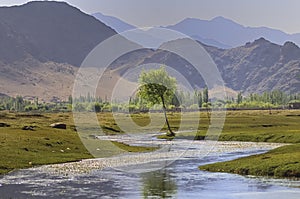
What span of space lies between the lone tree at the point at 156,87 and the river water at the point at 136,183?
71065 mm

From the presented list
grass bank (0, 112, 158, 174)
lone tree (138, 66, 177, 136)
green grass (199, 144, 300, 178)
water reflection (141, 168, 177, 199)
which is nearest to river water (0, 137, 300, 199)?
water reflection (141, 168, 177, 199)

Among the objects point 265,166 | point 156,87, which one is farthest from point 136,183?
point 156,87

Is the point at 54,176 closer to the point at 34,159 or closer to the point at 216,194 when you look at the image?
the point at 34,159

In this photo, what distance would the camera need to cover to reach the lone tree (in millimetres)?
131375

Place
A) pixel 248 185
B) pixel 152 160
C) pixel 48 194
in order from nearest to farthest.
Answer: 1. pixel 48 194
2. pixel 248 185
3. pixel 152 160

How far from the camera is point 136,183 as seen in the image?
44.6 meters

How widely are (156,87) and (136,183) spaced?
8757cm

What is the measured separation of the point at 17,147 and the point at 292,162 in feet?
118

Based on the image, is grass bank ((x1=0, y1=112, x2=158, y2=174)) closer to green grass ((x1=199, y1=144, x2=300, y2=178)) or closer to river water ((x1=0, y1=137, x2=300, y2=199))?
river water ((x1=0, y1=137, x2=300, y2=199))

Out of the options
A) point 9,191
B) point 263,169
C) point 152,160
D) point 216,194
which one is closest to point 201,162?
point 152,160

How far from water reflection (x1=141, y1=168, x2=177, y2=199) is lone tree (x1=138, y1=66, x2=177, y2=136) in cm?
7840

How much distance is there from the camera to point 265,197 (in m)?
35.8

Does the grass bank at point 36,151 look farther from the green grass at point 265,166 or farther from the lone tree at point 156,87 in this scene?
the lone tree at point 156,87

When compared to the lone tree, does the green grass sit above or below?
below
